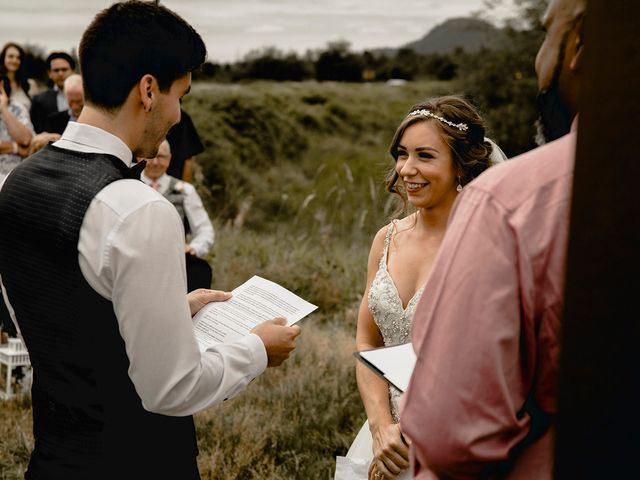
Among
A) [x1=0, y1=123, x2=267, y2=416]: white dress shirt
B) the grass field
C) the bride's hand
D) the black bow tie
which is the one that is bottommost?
the grass field

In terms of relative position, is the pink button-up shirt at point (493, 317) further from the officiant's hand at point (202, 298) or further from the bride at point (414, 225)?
the bride at point (414, 225)

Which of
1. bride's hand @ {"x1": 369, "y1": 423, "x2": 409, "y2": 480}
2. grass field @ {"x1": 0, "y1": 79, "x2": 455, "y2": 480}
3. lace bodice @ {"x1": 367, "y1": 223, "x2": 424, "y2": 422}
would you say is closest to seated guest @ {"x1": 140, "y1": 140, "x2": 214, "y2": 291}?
grass field @ {"x1": 0, "y1": 79, "x2": 455, "y2": 480}

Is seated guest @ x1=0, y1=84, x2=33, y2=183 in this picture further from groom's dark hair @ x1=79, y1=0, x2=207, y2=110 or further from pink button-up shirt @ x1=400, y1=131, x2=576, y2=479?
pink button-up shirt @ x1=400, y1=131, x2=576, y2=479

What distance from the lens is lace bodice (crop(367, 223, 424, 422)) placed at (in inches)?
114

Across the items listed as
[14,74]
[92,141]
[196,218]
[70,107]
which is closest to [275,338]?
[92,141]

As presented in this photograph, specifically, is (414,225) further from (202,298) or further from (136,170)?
(136,170)

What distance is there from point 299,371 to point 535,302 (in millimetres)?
4645

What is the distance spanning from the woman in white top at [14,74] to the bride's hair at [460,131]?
5.41 meters

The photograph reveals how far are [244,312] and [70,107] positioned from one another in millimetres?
4238

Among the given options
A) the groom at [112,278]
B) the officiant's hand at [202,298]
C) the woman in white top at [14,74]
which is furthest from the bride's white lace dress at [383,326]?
the woman in white top at [14,74]

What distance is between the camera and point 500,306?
3.69ft

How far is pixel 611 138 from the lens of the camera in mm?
816

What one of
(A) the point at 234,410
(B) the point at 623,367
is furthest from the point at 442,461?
(A) the point at 234,410

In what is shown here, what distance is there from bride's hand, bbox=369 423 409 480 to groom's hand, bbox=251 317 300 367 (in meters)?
0.66
